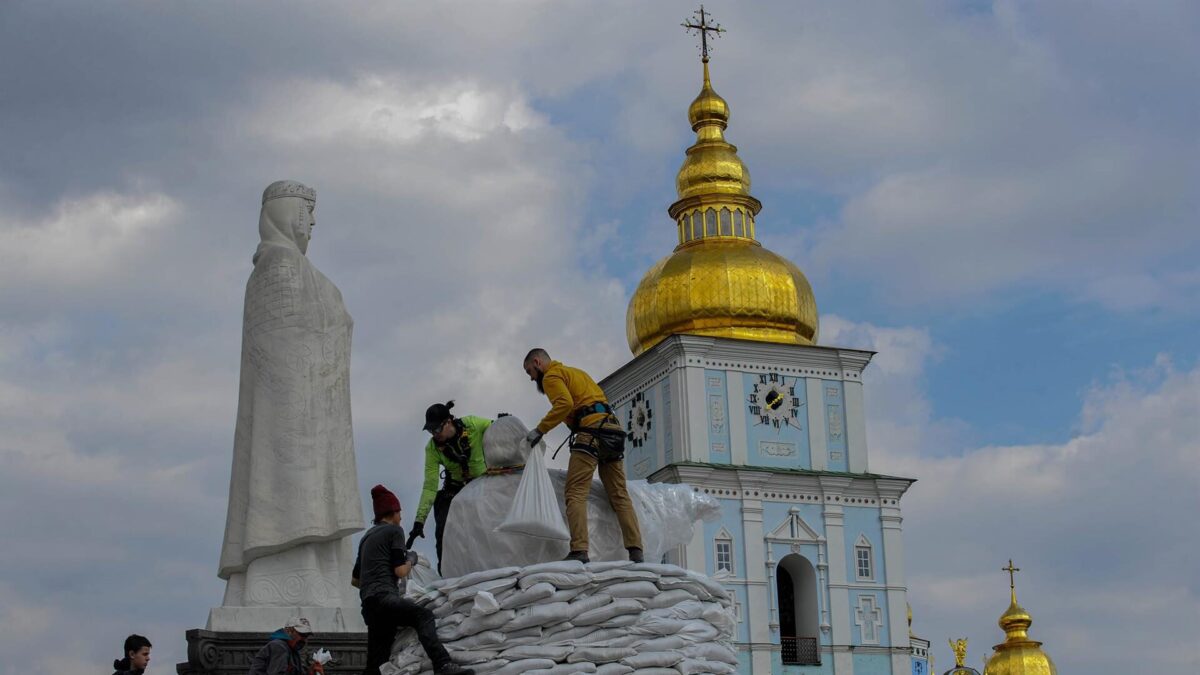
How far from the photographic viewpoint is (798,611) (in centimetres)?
4634

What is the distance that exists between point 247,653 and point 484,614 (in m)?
1.69

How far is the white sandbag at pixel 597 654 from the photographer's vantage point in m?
9.56

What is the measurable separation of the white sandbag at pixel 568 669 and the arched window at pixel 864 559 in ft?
123

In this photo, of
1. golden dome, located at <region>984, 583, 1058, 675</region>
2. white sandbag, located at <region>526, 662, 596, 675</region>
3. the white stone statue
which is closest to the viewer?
white sandbag, located at <region>526, 662, 596, 675</region>

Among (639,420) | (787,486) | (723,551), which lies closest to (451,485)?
(723,551)

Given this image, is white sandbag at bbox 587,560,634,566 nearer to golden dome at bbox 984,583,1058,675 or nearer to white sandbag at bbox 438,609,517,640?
white sandbag at bbox 438,609,517,640

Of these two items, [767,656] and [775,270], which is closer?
[767,656]

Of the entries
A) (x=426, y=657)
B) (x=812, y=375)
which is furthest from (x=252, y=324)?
(x=812, y=375)

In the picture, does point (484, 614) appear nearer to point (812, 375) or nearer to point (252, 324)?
point (252, 324)

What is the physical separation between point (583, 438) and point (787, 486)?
120 ft

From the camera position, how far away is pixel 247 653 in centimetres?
1081

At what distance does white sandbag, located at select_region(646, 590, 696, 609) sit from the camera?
9789mm

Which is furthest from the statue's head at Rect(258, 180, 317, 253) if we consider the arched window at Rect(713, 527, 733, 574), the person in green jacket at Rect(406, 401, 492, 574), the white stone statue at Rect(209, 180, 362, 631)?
A: the arched window at Rect(713, 527, 733, 574)

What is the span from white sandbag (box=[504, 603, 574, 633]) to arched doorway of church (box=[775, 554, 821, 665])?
3574cm
